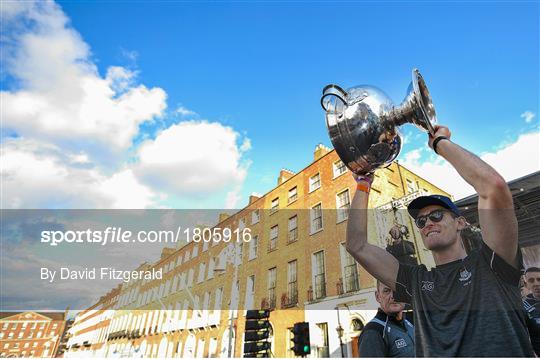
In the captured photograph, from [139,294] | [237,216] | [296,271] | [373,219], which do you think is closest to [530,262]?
[373,219]

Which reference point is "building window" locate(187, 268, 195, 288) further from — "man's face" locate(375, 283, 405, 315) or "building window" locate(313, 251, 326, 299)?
"man's face" locate(375, 283, 405, 315)

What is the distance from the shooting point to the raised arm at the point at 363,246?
1974 millimetres

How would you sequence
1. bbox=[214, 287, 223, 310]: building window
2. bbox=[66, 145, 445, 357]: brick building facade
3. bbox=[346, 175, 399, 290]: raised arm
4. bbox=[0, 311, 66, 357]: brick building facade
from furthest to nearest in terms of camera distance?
bbox=[0, 311, 66, 357]: brick building facade → bbox=[214, 287, 223, 310]: building window → bbox=[66, 145, 445, 357]: brick building facade → bbox=[346, 175, 399, 290]: raised arm

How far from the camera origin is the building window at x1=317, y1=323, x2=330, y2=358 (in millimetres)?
12496

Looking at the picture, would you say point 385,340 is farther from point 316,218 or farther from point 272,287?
point 272,287

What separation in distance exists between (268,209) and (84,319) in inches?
2483

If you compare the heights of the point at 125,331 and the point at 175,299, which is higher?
the point at 175,299

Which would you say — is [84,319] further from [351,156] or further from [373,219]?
[351,156]

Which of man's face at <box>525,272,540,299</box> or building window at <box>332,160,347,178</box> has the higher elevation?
building window at <box>332,160,347,178</box>

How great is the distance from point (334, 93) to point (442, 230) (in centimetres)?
110

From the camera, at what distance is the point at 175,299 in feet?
94.3

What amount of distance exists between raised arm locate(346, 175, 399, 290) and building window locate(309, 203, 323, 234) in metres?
13.7

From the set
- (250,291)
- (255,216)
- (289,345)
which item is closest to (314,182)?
(255,216)

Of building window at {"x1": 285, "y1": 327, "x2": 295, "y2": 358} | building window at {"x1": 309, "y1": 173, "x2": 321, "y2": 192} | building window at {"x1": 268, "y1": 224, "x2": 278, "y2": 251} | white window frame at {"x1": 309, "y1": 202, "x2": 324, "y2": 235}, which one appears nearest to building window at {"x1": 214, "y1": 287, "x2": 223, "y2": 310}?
building window at {"x1": 268, "y1": 224, "x2": 278, "y2": 251}
